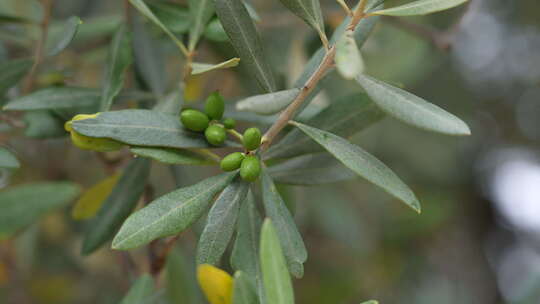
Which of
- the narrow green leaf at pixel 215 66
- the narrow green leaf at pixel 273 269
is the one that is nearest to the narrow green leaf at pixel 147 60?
the narrow green leaf at pixel 215 66

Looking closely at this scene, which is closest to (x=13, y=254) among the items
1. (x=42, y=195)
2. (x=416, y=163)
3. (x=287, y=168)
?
(x=42, y=195)

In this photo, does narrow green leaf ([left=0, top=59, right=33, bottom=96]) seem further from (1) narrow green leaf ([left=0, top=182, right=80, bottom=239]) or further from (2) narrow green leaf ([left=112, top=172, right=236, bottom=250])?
(2) narrow green leaf ([left=112, top=172, right=236, bottom=250])

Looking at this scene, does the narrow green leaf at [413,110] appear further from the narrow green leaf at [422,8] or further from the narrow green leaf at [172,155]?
the narrow green leaf at [172,155]

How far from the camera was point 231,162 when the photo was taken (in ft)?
2.56

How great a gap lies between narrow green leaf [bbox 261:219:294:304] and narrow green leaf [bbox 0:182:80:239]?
24.4 inches

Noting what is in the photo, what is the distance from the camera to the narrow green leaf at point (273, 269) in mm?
642

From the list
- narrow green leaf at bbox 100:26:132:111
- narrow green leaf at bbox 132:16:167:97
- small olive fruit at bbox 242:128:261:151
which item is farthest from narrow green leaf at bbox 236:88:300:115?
narrow green leaf at bbox 132:16:167:97

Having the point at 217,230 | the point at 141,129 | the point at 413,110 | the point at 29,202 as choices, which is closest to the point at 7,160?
the point at 141,129

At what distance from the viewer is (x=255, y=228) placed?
86cm

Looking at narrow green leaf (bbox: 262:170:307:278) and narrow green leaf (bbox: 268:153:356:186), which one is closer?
narrow green leaf (bbox: 262:170:307:278)

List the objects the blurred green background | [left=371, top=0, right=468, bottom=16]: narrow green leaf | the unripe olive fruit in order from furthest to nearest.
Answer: the blurred green background, the unripe olive fruit, [left=371, top=0, right=468, bottom=16]: narrow green leaf

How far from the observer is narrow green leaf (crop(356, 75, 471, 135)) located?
648 mm

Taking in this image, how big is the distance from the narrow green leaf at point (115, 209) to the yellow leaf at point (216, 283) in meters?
0.24

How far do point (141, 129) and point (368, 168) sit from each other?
0.96 ft
